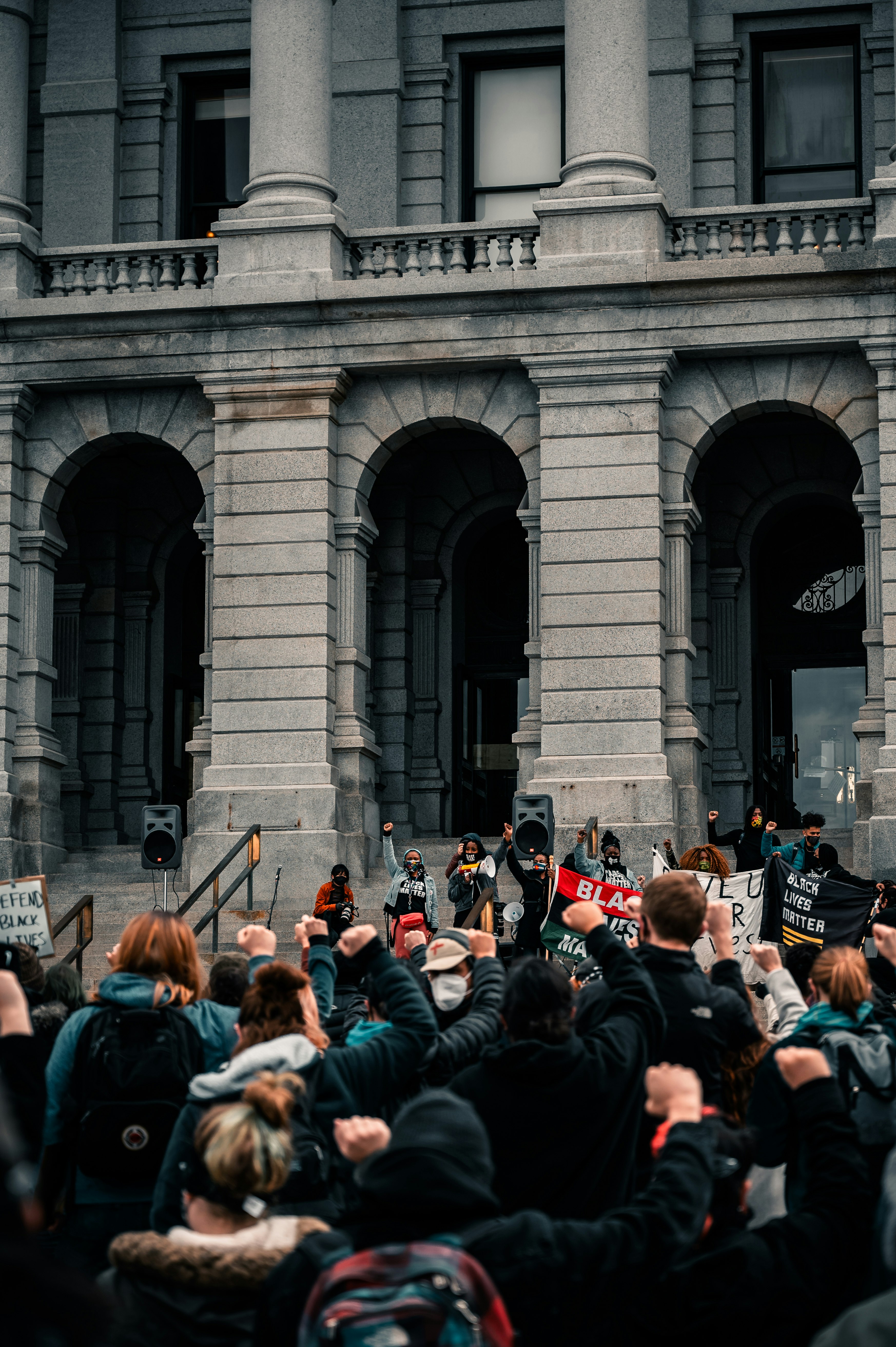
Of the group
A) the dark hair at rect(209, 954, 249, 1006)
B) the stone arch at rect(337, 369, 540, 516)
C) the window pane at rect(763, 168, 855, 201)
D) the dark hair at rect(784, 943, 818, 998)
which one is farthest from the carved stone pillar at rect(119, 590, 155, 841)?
the dark hair at rect(209, 954, 249, 1006)

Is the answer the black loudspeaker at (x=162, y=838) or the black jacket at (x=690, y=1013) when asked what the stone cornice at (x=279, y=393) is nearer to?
the black loudspeaker at (x=162, y=838)

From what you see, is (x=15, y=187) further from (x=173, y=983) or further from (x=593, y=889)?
(x=173, y=983)

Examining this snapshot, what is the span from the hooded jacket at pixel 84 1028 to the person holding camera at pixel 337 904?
427 inches

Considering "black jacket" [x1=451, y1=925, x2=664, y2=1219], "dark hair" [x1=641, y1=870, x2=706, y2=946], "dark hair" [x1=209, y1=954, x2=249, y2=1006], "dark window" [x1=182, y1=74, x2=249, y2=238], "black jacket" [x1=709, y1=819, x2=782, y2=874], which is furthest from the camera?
"dark window" [x1=182, y1=74, x2=249, y2=238]

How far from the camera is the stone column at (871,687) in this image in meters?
21.7

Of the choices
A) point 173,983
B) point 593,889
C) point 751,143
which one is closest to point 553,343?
point 751,143

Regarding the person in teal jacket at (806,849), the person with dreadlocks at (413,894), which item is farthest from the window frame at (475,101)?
the person in teal jacket at (806,849)

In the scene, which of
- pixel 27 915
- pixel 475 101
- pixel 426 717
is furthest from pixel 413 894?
pixel 475 101

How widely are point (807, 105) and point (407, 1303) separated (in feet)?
81.3

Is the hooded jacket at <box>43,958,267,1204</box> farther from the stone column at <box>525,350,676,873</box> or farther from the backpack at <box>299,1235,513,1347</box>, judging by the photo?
→ the stone column at <box>525,350,676,873</box>

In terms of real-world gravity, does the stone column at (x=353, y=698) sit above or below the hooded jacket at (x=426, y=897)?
above

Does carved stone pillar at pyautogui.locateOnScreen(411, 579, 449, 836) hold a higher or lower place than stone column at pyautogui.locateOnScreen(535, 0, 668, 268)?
lower

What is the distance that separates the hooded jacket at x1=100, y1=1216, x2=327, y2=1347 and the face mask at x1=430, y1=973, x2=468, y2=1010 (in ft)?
9.45

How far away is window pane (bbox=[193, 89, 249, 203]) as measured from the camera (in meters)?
27.6
